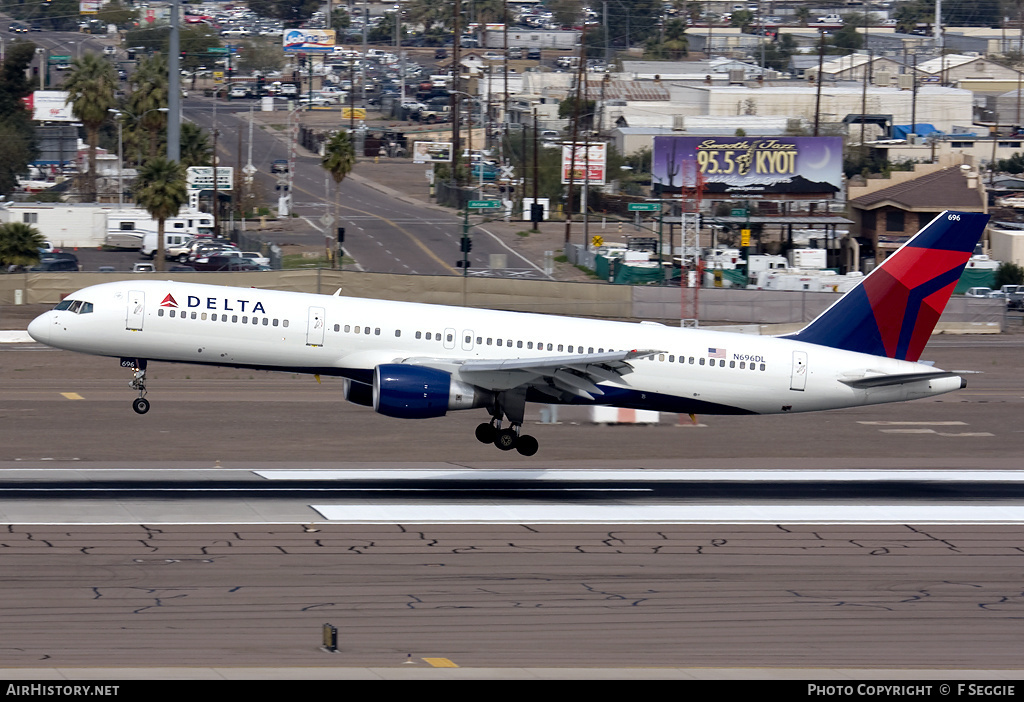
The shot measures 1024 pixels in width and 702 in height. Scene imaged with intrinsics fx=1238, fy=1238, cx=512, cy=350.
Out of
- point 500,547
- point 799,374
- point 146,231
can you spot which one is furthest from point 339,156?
point 500,547

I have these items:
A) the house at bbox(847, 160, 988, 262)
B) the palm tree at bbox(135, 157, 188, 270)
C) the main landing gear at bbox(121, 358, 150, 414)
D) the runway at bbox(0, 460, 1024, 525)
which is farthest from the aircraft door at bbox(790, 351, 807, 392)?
the house at bbox(847, 160, 988, 262)

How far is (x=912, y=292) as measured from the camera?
40.6 m

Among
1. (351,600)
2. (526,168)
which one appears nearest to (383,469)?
(351,600)

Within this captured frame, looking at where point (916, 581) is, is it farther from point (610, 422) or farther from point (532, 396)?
point (610, 422)

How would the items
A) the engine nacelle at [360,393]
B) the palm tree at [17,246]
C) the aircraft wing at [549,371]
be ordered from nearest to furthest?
the aircraft wing at [549,371], the engine nacelle at [360,393], the palm tree at [17,246]

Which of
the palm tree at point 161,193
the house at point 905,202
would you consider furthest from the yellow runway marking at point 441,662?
the house at point 905,202

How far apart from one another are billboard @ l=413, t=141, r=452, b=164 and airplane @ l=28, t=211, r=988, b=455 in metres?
129

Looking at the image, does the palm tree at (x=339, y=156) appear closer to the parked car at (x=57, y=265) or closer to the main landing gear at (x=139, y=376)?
the parked car at (x=57, y=265)

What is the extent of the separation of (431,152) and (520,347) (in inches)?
5272

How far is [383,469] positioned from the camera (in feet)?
137

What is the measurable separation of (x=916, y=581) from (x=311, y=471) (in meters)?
20.2

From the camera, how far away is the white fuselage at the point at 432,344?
1490 inches

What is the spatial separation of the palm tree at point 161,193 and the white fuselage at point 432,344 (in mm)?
50372

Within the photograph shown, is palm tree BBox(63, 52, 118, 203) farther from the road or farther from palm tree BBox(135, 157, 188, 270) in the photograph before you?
palm tree BBox(135, 157, 188, 270)
